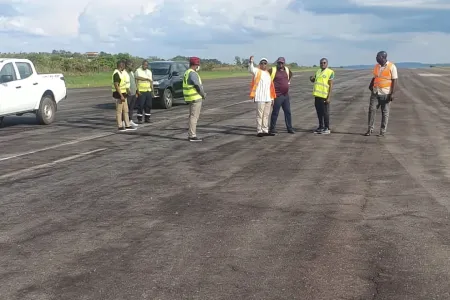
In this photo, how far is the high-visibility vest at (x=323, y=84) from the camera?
1300 centimetres

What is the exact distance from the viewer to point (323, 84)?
13.0m

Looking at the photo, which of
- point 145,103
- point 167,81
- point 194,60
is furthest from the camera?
point 167,81

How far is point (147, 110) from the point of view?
52.0ft

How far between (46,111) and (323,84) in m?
8.12

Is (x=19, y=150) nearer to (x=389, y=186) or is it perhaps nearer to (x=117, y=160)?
(x=117, y=160)

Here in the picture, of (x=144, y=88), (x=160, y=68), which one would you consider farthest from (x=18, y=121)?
(x=160, y=68)

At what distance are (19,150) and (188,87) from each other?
3.81 metres

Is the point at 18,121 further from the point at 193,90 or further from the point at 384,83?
the point at 384,83

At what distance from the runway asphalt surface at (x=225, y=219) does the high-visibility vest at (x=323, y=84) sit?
168cm

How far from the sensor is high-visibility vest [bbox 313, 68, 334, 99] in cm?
1300

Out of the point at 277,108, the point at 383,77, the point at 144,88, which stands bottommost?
the point at 277,108

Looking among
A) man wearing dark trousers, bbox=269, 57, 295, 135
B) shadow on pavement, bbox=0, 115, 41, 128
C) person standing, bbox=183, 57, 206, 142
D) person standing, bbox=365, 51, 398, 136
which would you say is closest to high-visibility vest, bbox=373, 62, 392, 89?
person standing, bbox=365, 51, 398, 136

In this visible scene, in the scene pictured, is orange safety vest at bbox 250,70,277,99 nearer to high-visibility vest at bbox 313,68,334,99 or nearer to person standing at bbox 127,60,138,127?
high-visibility vest at bbox 313,68,334,99

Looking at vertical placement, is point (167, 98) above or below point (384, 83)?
below
